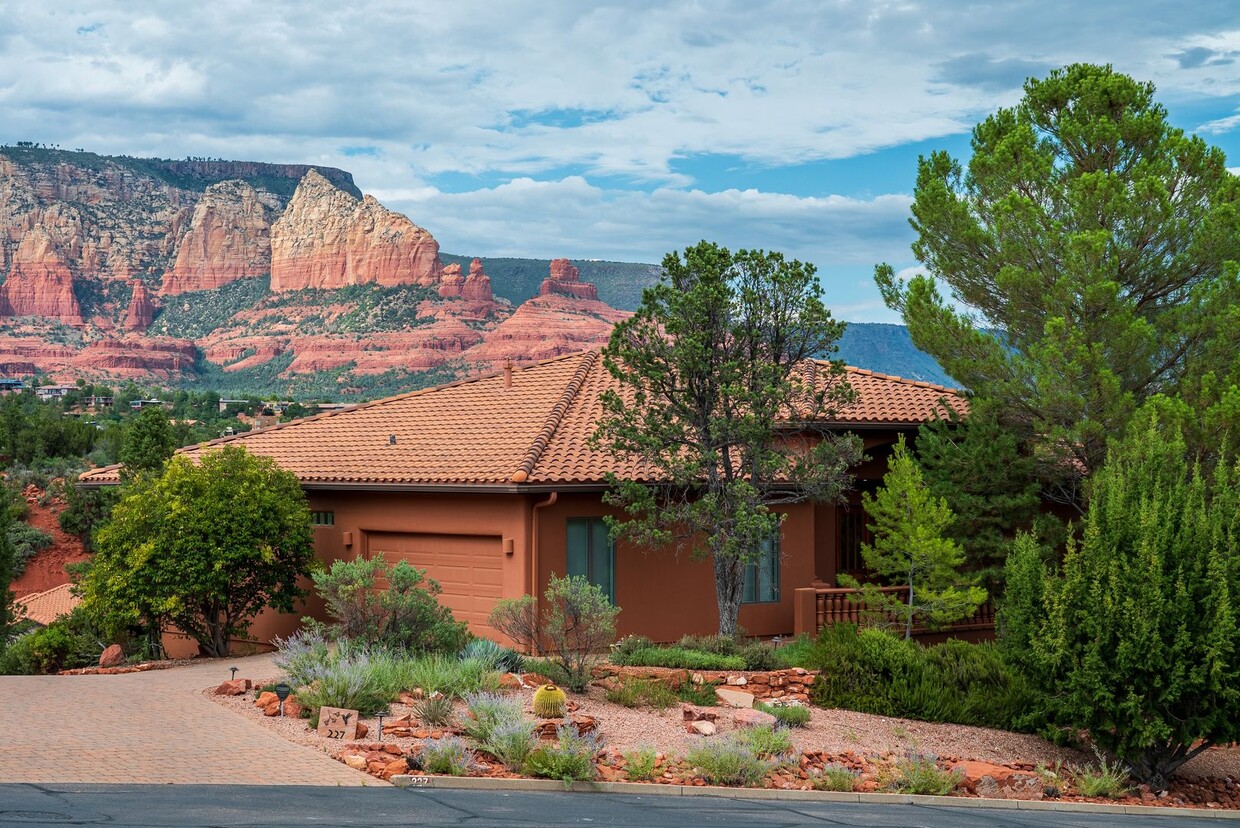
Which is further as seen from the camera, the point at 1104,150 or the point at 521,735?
the point at 1104,150

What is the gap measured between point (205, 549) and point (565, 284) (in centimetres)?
11197

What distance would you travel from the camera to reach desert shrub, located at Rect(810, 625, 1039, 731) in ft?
53.5

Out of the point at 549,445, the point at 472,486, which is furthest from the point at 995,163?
the point at 472,486

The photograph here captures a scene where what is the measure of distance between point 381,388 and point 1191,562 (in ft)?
288

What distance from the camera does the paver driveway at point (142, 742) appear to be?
1108cm

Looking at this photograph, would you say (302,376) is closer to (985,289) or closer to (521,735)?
(985,289)

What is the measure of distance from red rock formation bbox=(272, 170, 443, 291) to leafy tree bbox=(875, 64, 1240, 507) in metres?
106

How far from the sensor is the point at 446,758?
38.4ft

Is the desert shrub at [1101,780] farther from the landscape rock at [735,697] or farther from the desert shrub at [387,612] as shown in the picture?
the desert shrub at [387,612]

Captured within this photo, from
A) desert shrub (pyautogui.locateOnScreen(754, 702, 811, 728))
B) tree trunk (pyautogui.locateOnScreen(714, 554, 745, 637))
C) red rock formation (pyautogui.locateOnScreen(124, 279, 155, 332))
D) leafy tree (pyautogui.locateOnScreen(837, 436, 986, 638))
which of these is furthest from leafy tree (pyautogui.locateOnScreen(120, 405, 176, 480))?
red rock formation (pyautogui.locateOnScreen(124, 279, 155, 332))

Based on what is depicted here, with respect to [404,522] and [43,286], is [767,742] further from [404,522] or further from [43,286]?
[43,286]

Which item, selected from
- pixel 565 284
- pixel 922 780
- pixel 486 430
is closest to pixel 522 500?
pixel 486 430

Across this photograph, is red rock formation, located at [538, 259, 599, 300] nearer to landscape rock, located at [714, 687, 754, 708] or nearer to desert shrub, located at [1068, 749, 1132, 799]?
landscape rock, located at [714, 687, 754, 708]

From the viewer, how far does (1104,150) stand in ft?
70.6
